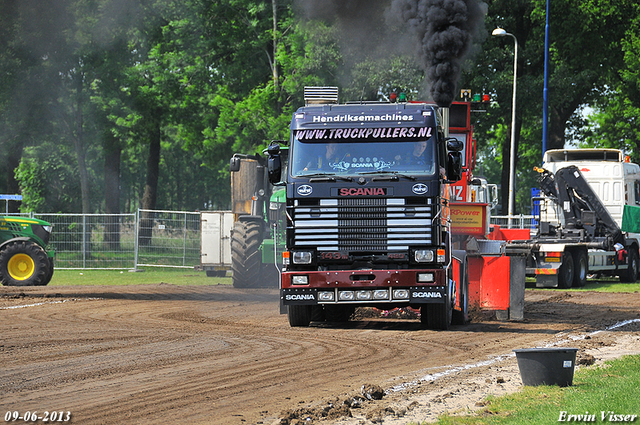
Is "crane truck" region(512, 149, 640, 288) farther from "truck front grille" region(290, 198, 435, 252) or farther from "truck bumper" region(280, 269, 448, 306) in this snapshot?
"truck front grille" region(290, 198, 435, 252)

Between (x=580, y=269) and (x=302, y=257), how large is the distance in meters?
→ 13.8

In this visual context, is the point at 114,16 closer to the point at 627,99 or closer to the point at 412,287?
the point at 412,287

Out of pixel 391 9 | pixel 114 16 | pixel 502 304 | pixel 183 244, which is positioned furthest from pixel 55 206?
pixel 502 304

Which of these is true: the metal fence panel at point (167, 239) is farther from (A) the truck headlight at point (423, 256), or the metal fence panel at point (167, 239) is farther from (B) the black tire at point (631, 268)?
(A) the truck headlight at point (423, 256)

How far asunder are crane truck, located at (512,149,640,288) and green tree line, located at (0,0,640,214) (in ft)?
9.88

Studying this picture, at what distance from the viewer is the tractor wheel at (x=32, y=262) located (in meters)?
23.2

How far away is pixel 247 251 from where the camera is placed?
22.5 metres

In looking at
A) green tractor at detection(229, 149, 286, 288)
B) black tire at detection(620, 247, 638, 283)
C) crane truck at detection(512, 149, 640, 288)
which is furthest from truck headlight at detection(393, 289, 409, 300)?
black tire at detection(620, 247, 638, 283)

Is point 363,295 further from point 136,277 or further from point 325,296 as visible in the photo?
point 136,277

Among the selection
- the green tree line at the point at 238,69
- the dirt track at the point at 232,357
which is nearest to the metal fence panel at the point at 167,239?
the green tree line at the point at 238,69

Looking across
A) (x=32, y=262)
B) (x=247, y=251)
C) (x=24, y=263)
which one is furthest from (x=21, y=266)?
(x=247, y=251)

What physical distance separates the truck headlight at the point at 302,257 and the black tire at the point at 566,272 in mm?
12592

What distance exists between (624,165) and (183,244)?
48.0 feet

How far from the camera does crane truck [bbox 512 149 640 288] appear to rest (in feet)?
82.6
